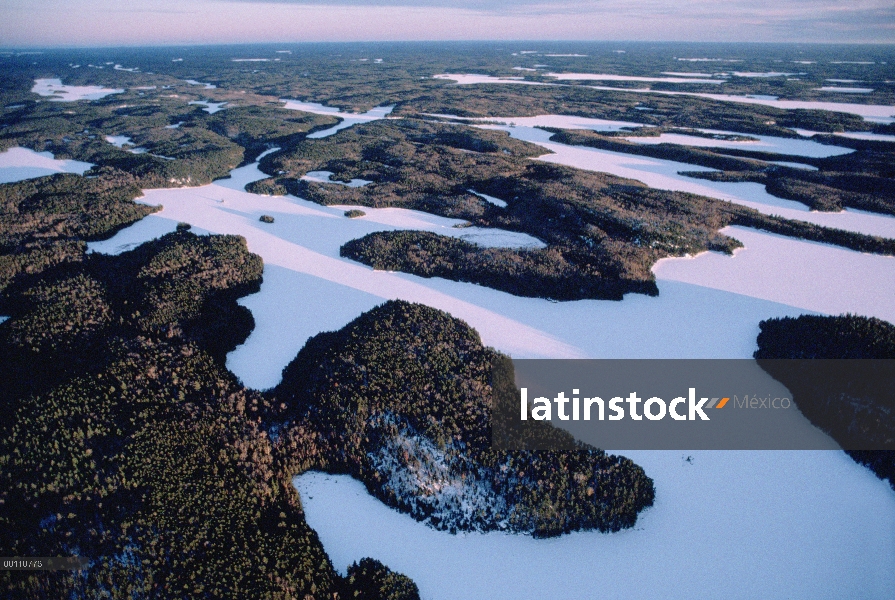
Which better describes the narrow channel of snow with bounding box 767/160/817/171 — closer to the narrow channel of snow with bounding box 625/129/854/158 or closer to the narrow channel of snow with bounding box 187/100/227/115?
the narrow channel of snow with bounding box 625/129/854/158

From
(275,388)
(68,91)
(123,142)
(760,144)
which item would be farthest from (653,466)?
(68,91)

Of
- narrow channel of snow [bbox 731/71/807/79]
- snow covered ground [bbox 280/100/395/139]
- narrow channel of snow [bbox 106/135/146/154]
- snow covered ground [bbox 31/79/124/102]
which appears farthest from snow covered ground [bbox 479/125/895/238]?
narrow channel of snow [bbox 731/71/807/79]

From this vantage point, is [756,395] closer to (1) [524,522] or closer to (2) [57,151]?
(1) [524,522]

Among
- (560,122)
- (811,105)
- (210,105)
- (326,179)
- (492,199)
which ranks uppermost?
(811,105)

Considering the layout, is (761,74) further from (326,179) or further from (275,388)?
(275,388)

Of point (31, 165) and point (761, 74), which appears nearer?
point (31, 165)

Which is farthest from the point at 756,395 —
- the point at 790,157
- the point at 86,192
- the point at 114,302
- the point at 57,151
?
the point at 57,151
